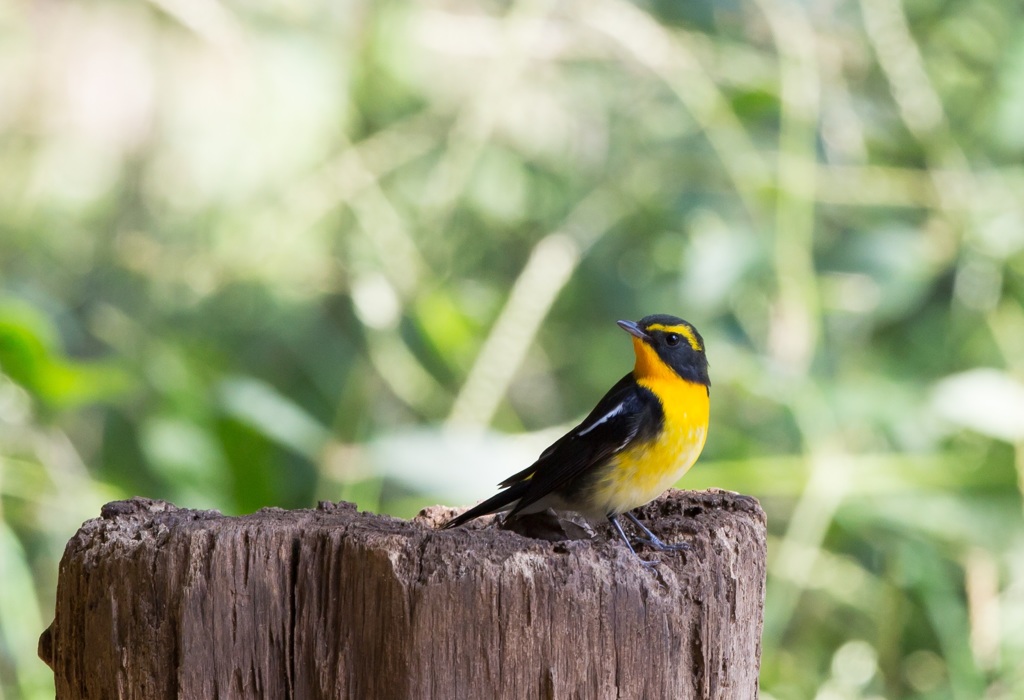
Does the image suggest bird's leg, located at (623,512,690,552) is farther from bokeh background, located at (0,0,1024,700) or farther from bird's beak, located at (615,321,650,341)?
bokeh background, located at (0,0,1024,700)

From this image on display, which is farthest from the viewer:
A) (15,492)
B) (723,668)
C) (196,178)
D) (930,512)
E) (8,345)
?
(196,178)

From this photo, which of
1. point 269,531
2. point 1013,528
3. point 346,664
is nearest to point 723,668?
point 346,664

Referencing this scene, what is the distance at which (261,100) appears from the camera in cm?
693

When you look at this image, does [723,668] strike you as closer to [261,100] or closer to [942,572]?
[942,572]

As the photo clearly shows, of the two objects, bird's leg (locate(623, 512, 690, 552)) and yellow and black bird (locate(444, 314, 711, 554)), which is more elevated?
yellow and black bird (locate(444, 314, 711, 554))

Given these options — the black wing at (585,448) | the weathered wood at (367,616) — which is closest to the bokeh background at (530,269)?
the black wing at (585,448)

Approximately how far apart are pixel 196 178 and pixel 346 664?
643cm

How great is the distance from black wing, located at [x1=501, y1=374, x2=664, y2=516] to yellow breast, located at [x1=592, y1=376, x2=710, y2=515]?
0.03 meters

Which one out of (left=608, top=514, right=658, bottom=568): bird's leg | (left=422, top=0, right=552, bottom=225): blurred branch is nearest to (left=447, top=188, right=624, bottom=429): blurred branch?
(left=422, top=0, right=552, bottom=225): blurred branch

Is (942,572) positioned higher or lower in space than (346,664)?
higher

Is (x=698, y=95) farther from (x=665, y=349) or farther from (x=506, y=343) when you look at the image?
(x=665, y=349)

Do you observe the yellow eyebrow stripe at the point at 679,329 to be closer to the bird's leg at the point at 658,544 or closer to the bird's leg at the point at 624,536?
the bird's leg at the point at 624,536

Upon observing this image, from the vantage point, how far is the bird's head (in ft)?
9.20

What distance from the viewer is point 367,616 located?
67.4 inches
